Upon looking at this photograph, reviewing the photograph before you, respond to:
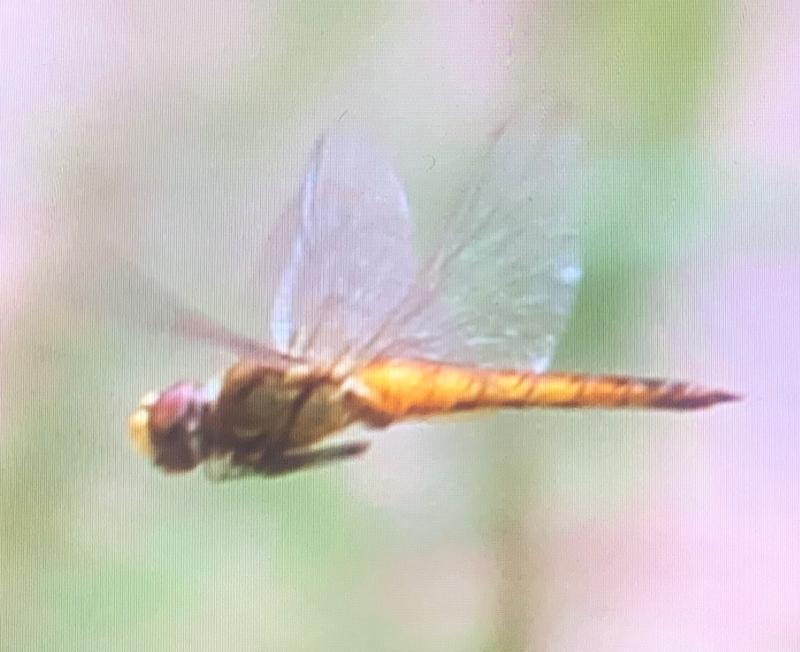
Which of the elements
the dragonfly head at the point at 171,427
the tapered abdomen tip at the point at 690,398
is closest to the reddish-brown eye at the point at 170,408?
the dragonfly head at the point at 171,427

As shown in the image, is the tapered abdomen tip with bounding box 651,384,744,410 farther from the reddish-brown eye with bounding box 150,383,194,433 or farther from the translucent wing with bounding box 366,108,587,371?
the reddish-brown eye with bounding box 150,383,194,433

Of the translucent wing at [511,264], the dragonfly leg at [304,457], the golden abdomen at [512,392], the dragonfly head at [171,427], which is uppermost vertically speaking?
the translucent wing at [511,264]

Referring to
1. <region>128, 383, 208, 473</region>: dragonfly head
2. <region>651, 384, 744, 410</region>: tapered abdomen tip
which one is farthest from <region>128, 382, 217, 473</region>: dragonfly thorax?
<region>651, 384, 744, 410</region>: tapered abdomen tip

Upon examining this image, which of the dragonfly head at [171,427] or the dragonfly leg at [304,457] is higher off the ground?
the dragonfly head at [171,427]

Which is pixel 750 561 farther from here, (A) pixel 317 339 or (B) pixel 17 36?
(B) pixel 17 36

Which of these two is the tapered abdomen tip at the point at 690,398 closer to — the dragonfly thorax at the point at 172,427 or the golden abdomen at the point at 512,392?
the golden abdomen at the point at 512,392

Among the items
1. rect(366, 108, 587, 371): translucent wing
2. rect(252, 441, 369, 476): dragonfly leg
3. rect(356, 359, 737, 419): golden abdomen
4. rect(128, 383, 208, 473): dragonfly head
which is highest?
rect(366, 108, 587, 371): translucent wing

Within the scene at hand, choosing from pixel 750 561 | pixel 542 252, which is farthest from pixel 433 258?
pixel 750 561
